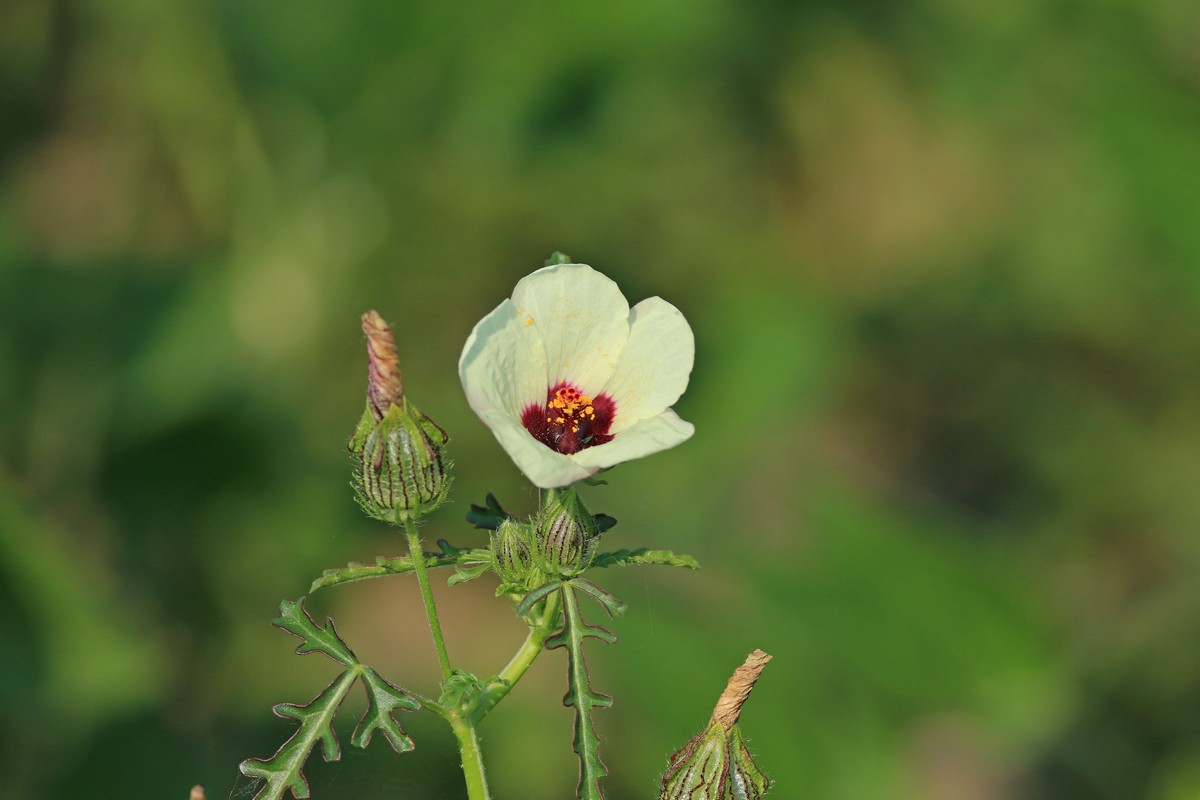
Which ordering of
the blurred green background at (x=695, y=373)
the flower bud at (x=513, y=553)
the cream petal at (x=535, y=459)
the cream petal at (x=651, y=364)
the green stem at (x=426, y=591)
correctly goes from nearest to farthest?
the cream petal at (x=535, y=459)
the green stem at (x=426, y=591)
the flower bud at (x=513, y=553)
the cream petal at (x=651, y=364)
the blurred green background at (x=695, y=373)

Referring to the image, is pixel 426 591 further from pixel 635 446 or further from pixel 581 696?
pixel 635 446

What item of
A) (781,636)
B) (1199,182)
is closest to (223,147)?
(781,636)

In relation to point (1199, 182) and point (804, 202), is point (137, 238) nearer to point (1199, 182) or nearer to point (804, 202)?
point (804, 202)

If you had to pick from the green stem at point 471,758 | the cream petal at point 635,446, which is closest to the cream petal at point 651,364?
the cream petal at point 635,446

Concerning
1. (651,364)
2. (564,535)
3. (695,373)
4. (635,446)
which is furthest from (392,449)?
(695,373)

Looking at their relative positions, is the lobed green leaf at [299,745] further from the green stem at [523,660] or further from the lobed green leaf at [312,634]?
the green stem at [523,660]

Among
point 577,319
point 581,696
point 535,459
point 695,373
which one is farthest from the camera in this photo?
point 695,373

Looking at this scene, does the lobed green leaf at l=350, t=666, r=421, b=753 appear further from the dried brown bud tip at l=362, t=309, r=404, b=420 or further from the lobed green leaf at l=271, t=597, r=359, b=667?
the dried brown bud tip at l=362, t=309, r=404, b=420
